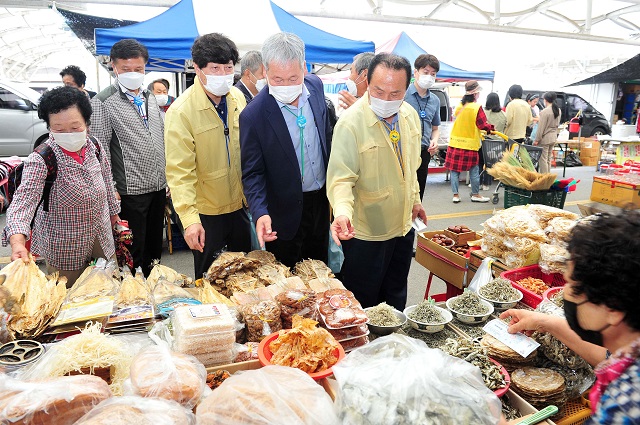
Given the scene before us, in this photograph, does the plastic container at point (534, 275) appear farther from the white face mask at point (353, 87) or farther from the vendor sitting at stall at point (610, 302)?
the white face mask at point (353, 87)

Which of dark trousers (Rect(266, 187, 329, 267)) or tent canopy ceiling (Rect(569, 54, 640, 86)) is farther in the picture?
tent canopy ceiling (Rect(569, 54, 640, 86))

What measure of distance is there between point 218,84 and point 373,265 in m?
1.61

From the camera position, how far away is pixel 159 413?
1131 mm

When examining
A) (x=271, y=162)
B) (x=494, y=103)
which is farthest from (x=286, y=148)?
(x=494, y=103)

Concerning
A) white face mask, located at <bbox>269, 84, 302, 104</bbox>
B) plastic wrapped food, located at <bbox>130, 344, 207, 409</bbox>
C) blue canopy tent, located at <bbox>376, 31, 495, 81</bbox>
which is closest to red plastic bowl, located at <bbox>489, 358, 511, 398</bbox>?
plastic wrapped food, located at <bbox>130, 344, 207, 409</bbox>

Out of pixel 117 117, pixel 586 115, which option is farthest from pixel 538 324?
pixel 586 115

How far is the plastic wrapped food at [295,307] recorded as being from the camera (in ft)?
6.51

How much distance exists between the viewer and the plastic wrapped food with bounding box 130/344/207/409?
49.9 inches

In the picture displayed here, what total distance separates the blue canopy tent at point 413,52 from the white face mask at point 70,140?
8477 mm

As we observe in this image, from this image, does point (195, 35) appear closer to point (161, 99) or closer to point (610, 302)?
point (161, 99)

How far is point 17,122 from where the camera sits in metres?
9.80

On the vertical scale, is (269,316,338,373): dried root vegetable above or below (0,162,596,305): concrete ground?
above

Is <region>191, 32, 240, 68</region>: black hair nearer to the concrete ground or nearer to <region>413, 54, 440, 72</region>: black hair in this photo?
the concrete ground

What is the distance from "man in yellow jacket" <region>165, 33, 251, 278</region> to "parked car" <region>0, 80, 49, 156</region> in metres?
8.55
